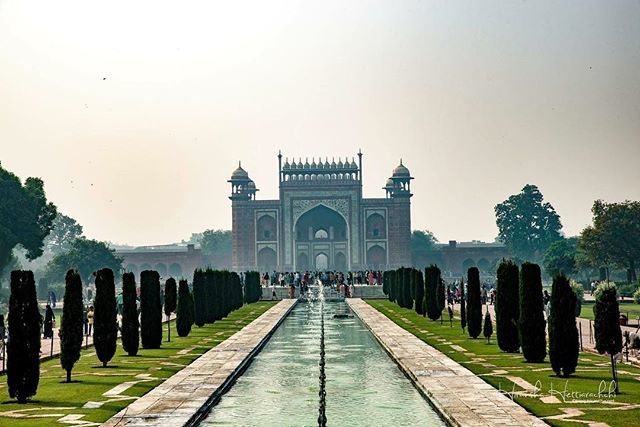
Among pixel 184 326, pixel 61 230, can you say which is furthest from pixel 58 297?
pixel 61 230

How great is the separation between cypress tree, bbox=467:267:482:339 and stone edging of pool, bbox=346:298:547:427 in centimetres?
144

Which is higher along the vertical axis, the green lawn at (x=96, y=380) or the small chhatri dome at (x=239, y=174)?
the small chhatri dome at (x=239, y=174)

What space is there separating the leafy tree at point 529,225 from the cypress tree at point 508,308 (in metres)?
63.6

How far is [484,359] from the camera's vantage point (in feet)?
52.9

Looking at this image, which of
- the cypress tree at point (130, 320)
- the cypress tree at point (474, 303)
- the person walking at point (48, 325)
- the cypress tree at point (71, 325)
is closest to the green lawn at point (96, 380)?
the cypress tree at point (130, 320)

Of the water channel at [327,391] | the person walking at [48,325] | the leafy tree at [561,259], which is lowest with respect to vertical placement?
the water channel at [327,391]

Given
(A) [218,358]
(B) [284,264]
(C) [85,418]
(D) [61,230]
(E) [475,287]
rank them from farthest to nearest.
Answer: (D) [61,230]
(B) [284,264]
(E) [475,287]
(A) [218,358]
(C) [85,418]

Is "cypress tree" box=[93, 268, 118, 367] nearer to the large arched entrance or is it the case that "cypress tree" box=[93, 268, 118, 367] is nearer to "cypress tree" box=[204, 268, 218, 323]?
"cypress tree" box=[204, 268, 218, 323]

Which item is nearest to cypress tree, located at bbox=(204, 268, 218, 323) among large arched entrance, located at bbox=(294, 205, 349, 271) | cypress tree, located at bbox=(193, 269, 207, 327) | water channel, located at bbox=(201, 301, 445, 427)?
cypress tree, located at bbox=(193, 269, 207, 327)

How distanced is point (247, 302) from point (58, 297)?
1867 centimetres

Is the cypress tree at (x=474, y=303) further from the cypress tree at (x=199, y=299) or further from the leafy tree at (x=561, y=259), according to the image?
the leafy tree at (x=561, y=259)

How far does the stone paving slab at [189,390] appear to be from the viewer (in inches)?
404

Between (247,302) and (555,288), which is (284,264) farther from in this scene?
(555,288)

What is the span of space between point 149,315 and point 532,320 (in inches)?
307
